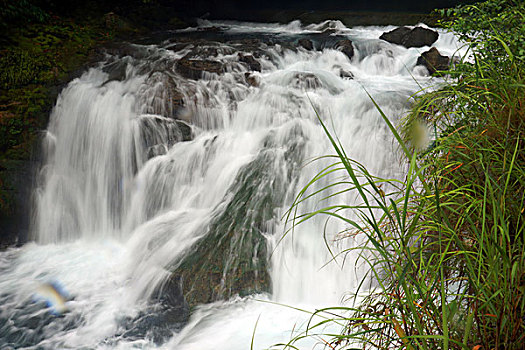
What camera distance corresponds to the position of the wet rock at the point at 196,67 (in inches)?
262

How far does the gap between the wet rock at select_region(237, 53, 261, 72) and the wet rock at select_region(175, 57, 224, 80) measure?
53 cm

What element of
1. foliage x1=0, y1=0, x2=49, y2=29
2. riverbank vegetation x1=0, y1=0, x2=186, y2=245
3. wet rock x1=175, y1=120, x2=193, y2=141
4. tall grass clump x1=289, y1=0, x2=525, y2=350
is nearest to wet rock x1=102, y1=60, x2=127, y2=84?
riverbank vegetation x1=0, y1=0, x2=186, y2=245

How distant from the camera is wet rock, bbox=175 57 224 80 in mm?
6660

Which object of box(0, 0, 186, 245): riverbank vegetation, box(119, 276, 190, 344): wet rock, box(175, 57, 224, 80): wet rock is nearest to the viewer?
box(119, 276, 190, 344): wet rock

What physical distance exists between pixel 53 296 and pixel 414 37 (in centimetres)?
828

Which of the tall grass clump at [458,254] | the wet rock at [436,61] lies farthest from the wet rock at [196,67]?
the tall grass clump at [458,254]

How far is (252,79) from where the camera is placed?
22.2 ft

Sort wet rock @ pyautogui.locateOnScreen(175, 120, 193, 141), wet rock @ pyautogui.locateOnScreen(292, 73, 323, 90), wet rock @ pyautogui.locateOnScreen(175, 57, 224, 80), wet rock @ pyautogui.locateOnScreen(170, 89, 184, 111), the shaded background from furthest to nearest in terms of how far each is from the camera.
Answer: the shaded background < wet rock @ pyautogui.locateOnScreen(175, 57, 224, 80) < wet rock @ pyautogui.locateOnScreen(292, 73, 323, 90) < wet rock @ pyautogui.locateOnScreen(170, 89, 184, 111) < wet rock @ pyautogui.locateOnScreen(175, 120, 193, 141)

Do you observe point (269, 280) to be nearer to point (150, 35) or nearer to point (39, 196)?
point (39, 196)

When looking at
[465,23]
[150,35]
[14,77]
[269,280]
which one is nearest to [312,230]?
[269,280]

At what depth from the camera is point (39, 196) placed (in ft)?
18.4

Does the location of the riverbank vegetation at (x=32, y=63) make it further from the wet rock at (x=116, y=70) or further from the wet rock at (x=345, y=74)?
the wet rock at (x=345, y=74)

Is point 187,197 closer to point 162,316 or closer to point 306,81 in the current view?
point 162,316

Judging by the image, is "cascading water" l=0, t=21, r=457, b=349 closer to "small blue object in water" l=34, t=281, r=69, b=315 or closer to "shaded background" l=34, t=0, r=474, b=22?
"small blue object in water" l=34, t=281, r=69, b=315
